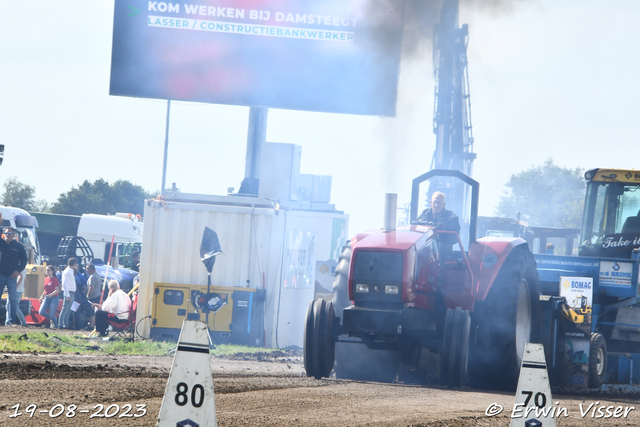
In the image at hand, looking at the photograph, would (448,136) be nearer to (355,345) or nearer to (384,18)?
(384,18)

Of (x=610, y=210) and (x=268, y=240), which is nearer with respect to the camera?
(x=610, y=210)

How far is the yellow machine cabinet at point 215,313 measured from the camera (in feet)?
45.0

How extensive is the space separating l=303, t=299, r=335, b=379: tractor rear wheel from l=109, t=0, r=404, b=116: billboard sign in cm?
1046

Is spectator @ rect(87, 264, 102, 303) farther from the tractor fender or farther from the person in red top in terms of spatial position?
the tractor fender

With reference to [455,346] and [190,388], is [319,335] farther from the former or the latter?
[190,388]

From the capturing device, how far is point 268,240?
14203 mm

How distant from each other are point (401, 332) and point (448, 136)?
17.2 m

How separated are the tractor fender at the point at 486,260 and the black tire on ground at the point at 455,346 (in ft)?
2.29

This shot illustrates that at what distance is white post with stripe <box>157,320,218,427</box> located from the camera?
407cm

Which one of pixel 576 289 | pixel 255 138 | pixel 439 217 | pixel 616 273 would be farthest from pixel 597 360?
pixel 255 138

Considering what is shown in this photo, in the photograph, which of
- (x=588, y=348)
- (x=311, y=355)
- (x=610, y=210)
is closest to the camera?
(x=311, y=355)

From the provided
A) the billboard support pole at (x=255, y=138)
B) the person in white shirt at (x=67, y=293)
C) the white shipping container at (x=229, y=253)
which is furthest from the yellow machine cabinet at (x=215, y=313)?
the billboard support pole at (x=255, y=138)

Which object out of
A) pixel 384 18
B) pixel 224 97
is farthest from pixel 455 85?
pixel 224 97

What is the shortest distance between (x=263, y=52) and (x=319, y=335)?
11.1m
